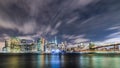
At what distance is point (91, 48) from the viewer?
152m

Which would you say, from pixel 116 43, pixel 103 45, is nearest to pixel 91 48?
pixel 103 45

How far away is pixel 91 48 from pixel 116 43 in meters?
45.6

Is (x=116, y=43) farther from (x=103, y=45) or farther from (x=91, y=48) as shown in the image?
(x=91, y=48)

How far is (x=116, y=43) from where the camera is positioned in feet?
350

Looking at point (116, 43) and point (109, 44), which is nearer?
point (116, 43)

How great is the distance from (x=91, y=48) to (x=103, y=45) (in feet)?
101

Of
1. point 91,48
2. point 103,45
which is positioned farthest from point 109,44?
point 91,48

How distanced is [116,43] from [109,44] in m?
8.99

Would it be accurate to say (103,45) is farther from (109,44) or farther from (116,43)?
(116,43)

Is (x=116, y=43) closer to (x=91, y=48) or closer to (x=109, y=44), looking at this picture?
(x=109, y=44)

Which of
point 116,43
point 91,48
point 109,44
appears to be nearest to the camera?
point 116,43

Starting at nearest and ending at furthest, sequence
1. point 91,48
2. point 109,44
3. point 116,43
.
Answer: point 116,43 → point 109,44 → point 91,48

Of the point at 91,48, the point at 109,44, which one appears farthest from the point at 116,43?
the point at 91,48

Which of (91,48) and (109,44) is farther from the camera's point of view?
(91,48)
